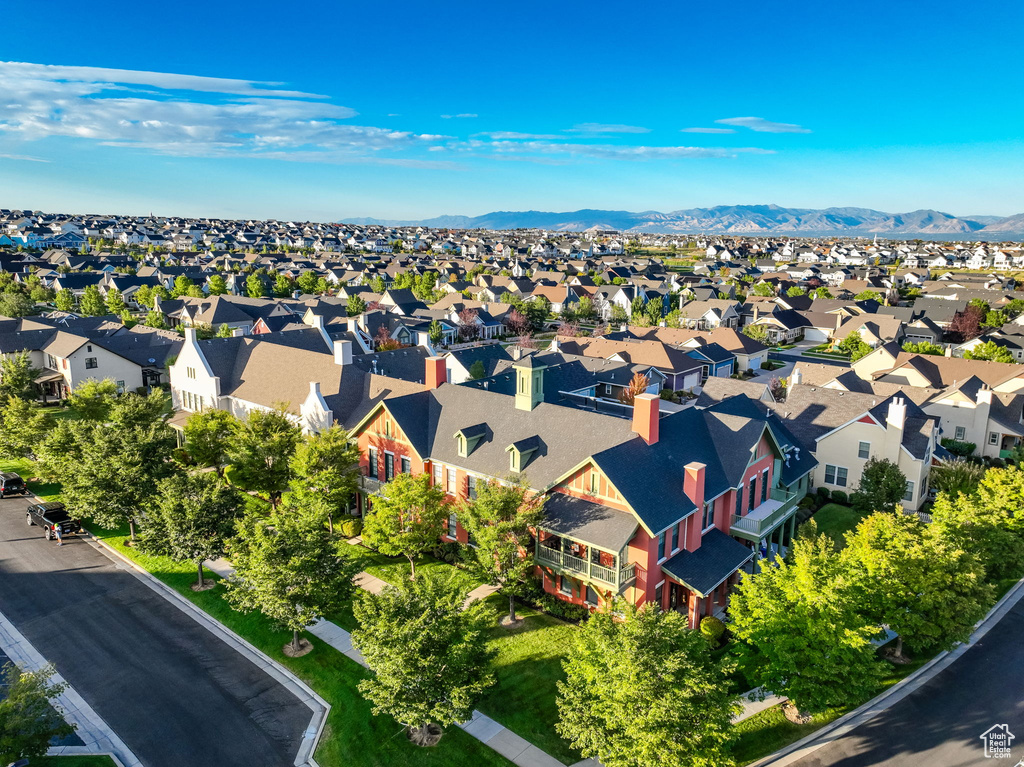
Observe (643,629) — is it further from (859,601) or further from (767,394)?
(767,394)

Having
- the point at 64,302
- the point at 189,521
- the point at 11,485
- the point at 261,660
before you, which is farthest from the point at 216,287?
the point at 261,660

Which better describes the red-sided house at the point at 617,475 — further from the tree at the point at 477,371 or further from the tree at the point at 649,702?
the tree at the point at 477,371

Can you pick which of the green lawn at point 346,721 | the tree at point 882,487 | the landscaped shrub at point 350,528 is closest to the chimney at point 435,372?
the landscaped shrub at point 350,528

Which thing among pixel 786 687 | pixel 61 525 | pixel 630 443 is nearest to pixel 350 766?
pixel 786 687

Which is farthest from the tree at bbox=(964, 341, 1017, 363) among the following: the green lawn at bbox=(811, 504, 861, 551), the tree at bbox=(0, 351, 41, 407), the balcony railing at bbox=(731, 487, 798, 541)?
the tree at bbox=(0, 351, 41, 407)

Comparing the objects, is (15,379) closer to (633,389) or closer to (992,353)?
(633,389)
